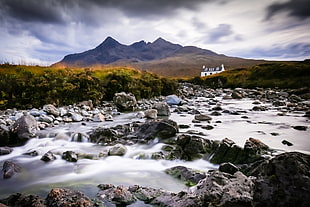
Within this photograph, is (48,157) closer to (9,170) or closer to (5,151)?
(9,170)

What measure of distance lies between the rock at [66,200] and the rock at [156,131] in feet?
16.4

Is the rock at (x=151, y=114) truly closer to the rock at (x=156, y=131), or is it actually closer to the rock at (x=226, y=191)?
the rock at (x=156, y=131)

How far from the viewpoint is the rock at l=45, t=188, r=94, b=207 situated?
3.68 meters

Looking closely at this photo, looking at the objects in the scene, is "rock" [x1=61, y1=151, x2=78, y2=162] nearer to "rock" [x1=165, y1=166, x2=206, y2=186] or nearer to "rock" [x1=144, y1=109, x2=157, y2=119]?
"rock" [x1=165, y1=166, x2=206, y2=186]

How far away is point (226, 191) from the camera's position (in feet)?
11.8

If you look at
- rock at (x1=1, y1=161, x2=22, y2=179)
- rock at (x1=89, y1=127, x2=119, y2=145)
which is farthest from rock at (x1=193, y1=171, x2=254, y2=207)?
rock at (x1=89, y1=127, x2=119, y2=145)

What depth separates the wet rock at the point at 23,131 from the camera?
351 inches

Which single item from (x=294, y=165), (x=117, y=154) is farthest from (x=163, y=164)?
(x=294, y=165)

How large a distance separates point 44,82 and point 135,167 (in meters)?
12.2

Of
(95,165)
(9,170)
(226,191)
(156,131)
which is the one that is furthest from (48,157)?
(226,191)

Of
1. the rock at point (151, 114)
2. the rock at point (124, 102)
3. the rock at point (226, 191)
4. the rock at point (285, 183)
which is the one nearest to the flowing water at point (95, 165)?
the rock at point (226, 191)

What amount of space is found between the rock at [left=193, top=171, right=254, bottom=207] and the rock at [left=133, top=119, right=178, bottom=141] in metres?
4.81

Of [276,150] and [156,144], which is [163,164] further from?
[276,150]

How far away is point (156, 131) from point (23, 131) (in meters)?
5.55
